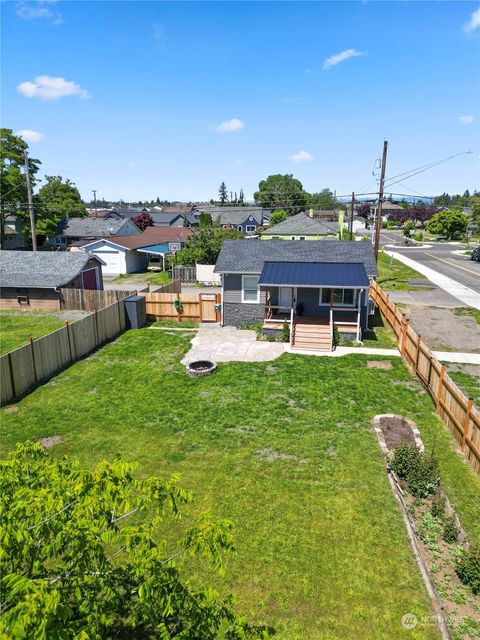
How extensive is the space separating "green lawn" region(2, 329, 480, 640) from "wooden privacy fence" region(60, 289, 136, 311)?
25.5 feet

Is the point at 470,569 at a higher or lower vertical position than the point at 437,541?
higher

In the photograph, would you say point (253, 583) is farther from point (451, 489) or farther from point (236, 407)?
point (236, 407)

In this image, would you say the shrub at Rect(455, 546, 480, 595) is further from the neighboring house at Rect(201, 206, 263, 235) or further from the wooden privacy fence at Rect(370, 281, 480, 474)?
the neighboring house at Rect(201, 206, 263, 235)

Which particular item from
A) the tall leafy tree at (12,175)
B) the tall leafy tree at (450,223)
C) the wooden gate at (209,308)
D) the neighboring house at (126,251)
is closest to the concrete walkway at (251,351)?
the wooden gate at (209,308)

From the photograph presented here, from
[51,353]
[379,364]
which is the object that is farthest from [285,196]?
[51,353]

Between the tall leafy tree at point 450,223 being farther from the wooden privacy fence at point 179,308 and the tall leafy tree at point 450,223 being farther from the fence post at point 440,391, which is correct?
the fence post at point 440,391

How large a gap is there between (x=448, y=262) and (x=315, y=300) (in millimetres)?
32740

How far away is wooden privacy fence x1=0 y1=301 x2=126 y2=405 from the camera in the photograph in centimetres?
1453

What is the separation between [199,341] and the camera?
21.6 meters

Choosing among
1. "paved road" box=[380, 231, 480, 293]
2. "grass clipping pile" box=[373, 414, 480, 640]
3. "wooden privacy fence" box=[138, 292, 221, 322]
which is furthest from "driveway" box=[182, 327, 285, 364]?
"paved road" box=[380, 231, 480, 293]

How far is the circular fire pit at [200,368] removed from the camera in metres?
17.0

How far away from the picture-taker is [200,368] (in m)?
17.6

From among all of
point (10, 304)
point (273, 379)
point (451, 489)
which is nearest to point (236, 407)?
point (273, 379)

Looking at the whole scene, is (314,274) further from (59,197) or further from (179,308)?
(59,197)
